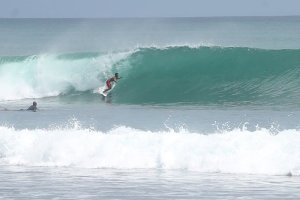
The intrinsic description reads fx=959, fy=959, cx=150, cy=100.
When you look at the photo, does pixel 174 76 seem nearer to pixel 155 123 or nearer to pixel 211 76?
pixel 211 76

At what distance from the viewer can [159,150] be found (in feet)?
53.2

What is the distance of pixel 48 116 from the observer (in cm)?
2238

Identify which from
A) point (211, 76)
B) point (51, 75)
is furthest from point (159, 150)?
point (51, 75)

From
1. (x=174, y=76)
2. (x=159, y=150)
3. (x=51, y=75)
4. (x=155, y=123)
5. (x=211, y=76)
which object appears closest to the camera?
(x=159, y=150)

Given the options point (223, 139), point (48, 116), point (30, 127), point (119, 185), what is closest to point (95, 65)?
point (48, 116)

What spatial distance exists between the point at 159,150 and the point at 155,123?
166 inches

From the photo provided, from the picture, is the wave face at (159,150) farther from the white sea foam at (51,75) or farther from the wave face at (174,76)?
the white sea foam at (51,75)

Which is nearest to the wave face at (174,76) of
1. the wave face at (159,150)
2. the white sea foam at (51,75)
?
the white sea foam at (51,75)

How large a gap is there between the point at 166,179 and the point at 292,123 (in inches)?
237

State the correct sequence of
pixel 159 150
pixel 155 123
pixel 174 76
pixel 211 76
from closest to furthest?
pixel 159 150, pixel 155 123, pixel 211 76, pixel 174 76

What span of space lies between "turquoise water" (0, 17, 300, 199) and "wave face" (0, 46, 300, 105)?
A: 35mm

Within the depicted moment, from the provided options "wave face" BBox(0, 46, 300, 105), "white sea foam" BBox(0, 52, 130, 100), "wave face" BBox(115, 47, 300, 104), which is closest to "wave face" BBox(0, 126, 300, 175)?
"wave face" BBox(0, 46, 300, 105)

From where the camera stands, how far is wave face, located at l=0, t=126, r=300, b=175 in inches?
602

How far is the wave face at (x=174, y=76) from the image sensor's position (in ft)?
85.0
